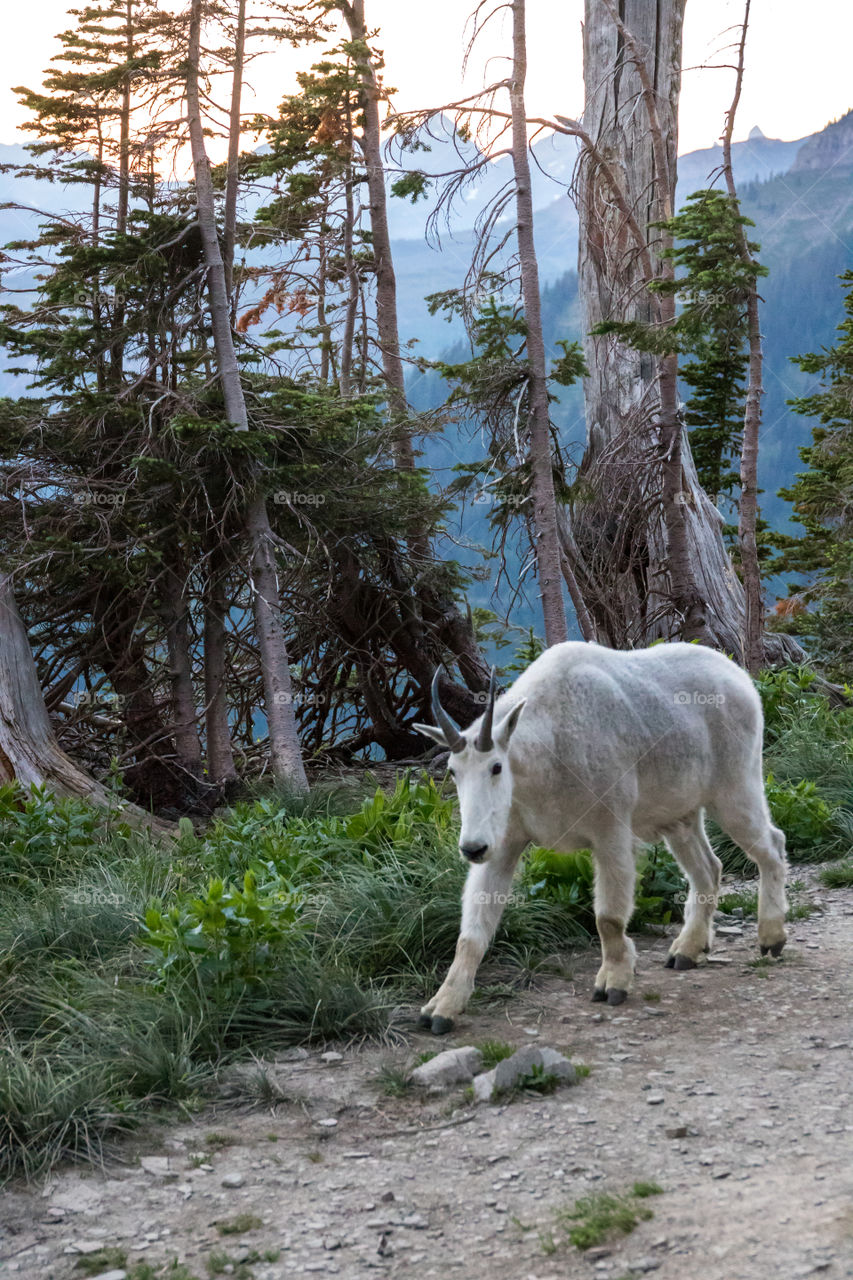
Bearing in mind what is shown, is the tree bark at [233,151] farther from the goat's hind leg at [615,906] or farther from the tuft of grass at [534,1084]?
the tuft of grass at [534,1084]

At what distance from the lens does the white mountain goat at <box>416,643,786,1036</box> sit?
469 cm

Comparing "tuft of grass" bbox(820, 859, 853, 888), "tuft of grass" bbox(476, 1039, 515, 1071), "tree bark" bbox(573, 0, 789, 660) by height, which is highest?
"tree bark" bbox(573, 0, 789, 660)

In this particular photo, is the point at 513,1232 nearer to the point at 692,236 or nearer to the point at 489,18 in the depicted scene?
the point at 692,236

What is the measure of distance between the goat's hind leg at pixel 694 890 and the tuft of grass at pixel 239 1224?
9.19ft

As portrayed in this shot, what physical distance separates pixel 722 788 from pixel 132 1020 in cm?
302

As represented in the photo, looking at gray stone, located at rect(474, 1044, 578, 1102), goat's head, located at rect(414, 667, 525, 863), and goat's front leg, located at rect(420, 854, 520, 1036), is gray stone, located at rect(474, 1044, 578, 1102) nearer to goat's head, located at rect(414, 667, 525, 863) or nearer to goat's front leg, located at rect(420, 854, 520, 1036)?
goat's front leg, located at rect(420, 854, 520, 1036)

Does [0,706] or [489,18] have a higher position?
[489,18]

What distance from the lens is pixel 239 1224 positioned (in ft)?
11.4

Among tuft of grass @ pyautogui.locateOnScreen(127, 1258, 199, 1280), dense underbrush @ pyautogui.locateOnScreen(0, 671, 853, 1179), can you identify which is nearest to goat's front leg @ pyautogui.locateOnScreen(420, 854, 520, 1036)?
dense underbrush @ pyautogui.locateOnScreen(0, 671, 853, 1179)

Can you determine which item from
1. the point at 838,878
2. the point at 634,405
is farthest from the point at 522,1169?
the point at 634,405

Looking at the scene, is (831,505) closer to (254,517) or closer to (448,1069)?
(254,517)

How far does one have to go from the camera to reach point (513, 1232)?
3324 millimetres

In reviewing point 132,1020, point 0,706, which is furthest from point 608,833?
point 0,706

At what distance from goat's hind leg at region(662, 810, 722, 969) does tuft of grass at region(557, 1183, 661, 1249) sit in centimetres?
227
